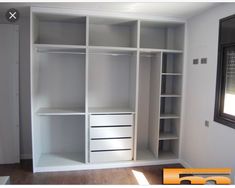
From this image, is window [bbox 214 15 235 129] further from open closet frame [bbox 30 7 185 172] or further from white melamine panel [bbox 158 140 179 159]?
white melamine panel [bbox 158 140 179 159]

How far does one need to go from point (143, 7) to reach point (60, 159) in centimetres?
274

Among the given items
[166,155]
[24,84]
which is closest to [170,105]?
[166,155]

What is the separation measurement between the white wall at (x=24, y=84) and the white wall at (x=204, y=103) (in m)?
2.71

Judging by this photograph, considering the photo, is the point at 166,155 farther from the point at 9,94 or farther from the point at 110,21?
the point at 9,94

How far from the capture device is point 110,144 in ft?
11.0

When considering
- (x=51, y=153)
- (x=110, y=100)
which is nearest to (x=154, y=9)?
(x=110, y=100)

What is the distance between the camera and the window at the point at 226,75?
7.93 ft

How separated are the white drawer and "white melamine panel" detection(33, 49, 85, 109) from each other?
652 millimetres

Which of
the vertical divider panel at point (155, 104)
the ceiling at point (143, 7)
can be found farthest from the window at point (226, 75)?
the vertical divider panel at point (155, 104)

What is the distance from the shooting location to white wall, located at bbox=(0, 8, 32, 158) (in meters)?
3.44

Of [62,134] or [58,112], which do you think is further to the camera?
[62,134]

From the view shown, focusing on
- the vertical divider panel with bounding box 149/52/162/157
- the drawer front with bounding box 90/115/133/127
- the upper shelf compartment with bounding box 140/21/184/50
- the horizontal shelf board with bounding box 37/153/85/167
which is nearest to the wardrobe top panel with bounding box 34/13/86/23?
the upper shelf compartment with bounding box 140/21/184/50

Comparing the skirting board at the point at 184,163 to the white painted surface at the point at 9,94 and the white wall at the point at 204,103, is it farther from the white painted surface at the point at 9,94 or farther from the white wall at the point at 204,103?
the white painted surface at the point at 9,94

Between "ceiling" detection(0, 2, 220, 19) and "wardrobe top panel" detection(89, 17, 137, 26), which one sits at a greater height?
"ceiling" detection(0, 2, 220, 19)
